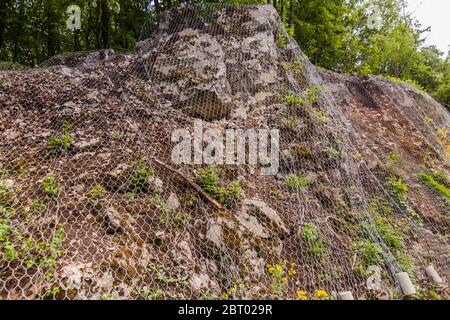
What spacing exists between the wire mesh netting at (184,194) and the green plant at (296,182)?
0.03 metres

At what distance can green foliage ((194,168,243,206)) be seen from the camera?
123 inches

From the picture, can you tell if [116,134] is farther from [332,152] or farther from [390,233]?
[390,233]

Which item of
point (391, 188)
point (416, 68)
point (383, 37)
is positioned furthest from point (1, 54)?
point (416, 68)

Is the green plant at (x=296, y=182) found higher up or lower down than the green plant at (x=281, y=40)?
lower down

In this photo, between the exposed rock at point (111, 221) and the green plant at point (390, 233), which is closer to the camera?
the exposed rock at point (111, 221)

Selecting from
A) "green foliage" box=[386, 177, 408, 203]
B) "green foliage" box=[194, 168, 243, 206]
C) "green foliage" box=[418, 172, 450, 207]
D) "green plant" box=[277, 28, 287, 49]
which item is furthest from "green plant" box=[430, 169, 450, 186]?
"green foliage" box=[194, 168, 243, 206]

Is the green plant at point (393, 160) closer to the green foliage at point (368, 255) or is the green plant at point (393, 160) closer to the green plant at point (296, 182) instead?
the green plant at point (296, 182)

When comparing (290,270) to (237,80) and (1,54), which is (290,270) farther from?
(1,54)

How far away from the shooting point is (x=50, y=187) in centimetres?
257

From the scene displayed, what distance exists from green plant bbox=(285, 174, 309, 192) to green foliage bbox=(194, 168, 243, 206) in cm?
72

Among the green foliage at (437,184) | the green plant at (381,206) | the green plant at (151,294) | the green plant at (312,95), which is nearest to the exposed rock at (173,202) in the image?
the green plant at (151,294)

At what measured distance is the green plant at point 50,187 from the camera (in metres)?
2.53

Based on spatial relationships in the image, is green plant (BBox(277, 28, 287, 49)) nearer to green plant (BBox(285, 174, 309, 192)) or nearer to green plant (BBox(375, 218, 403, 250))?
green plant (BBox(285, 174, 309, 192))

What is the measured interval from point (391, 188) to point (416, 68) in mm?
9139
